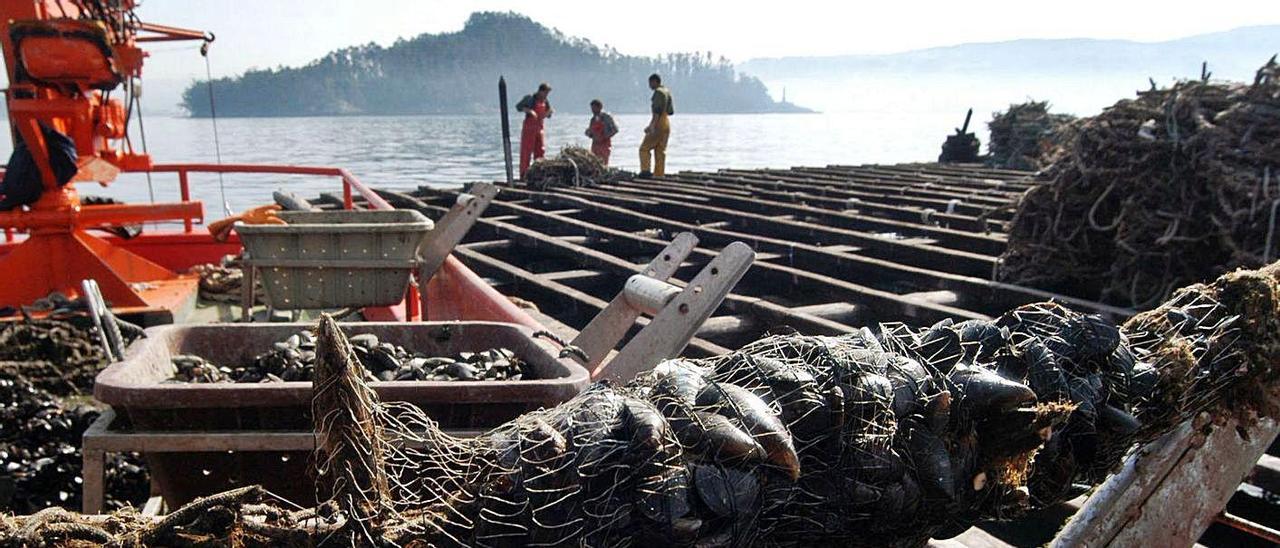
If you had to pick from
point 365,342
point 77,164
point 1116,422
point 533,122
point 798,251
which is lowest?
point 798,251

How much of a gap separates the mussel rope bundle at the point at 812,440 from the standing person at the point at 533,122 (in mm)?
15537

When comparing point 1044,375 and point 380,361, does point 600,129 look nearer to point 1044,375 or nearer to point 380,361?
point 380,361

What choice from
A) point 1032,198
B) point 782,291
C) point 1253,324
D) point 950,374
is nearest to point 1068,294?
point 1032,198

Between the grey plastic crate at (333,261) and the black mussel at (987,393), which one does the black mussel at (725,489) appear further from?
the grey plastic crate at (333,261)

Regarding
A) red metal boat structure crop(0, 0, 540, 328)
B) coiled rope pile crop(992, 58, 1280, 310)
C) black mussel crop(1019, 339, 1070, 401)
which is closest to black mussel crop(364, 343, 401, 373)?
black mussel crop(1019, 339, 1070, 401)

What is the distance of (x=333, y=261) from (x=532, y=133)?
42.3 ft

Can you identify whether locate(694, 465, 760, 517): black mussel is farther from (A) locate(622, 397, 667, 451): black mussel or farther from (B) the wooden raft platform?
(B) the wooden raft platform

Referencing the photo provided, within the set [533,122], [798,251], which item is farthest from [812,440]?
[533,122]

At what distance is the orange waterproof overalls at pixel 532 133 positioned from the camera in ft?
56.8

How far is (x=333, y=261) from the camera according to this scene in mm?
5012

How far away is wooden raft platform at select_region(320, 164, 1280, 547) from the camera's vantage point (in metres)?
4.75

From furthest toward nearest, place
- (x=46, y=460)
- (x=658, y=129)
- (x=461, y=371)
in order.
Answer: (x=658, y=129) → (x=46, y=460) → (x=461, y=371)

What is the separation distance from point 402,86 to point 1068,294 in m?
205

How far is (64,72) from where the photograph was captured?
278 inches
